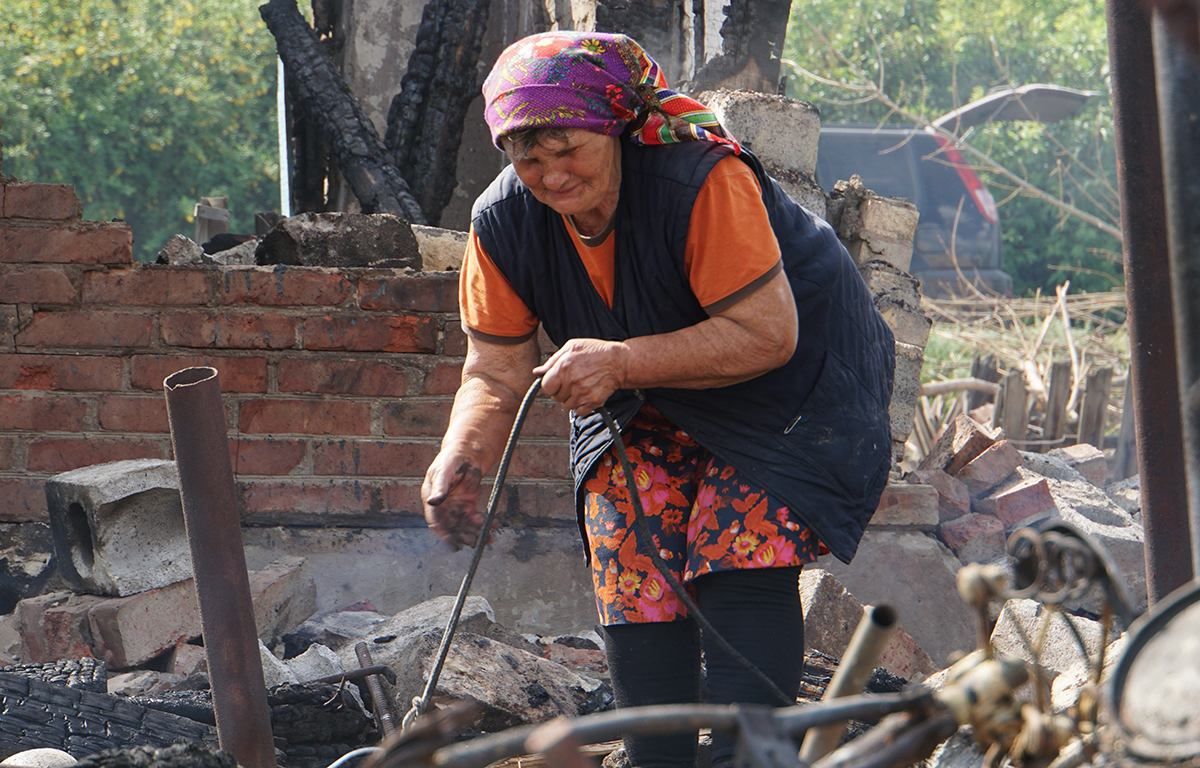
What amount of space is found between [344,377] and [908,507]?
1810 millimetres

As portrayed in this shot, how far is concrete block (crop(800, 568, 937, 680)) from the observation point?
391cm

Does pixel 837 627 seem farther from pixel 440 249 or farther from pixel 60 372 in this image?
pixel 60 372

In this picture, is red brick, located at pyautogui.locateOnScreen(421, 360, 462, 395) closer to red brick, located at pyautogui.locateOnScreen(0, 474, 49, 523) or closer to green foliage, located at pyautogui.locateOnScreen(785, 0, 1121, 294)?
red brick, located at pyautogui.locateOnScreen(0, 474, 49, 523)

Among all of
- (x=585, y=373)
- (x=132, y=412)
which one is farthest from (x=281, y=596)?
(x=585, y=373)

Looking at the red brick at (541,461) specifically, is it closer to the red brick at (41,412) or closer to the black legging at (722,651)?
the red brick at (41,412)

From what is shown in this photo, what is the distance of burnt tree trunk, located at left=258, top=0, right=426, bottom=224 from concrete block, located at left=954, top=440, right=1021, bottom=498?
2.33m

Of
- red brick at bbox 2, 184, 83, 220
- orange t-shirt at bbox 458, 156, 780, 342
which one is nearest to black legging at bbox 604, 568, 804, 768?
orange t-shirt at bbox 458, 156, 780, 342

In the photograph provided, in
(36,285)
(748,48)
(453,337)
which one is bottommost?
(453,337)

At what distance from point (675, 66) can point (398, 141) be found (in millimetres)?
1439

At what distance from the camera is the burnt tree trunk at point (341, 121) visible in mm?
5777

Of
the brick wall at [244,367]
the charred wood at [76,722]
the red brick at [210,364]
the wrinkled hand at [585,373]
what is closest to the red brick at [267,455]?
the brick wall at [244,367]

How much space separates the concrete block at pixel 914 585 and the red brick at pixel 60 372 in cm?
229

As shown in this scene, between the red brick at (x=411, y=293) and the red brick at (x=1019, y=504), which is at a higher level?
the red brick at (x=411, y=293)

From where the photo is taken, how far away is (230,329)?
4355 mm
